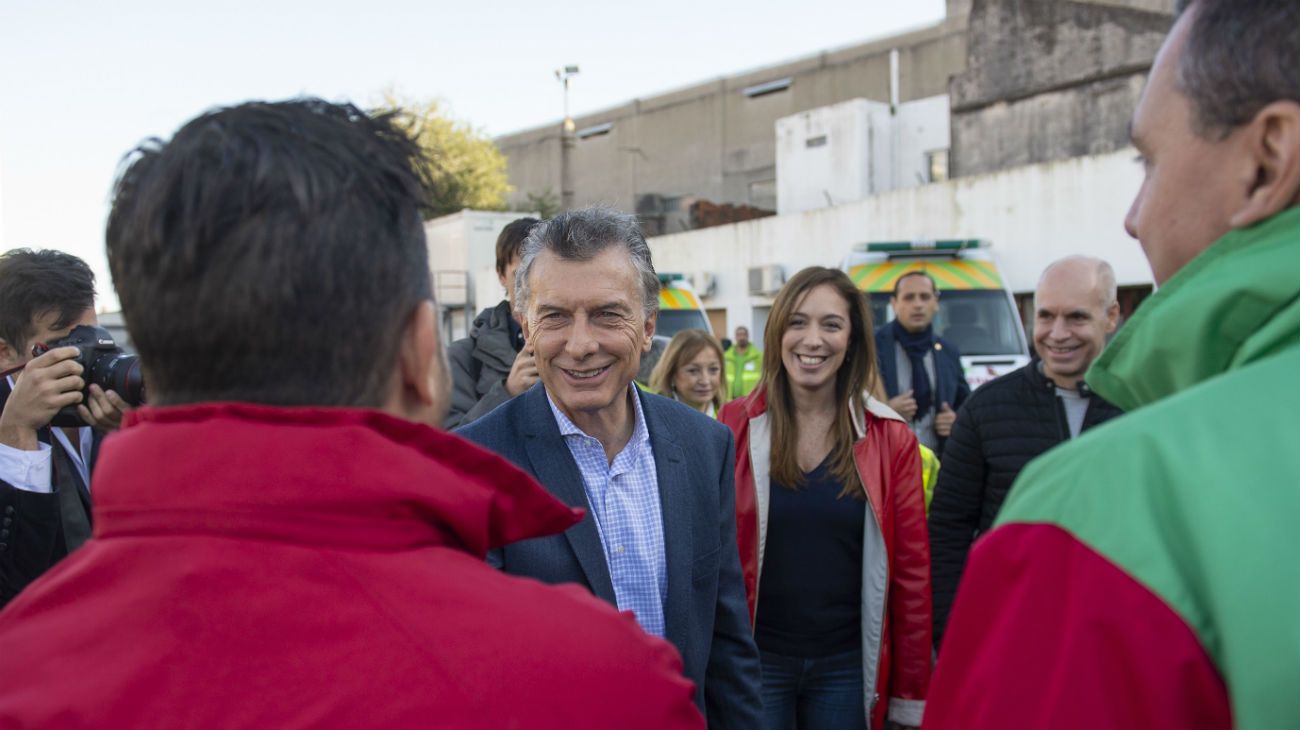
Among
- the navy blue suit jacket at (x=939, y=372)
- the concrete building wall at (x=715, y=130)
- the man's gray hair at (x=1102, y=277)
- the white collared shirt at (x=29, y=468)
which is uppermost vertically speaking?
the concrete building wall at (x=715, y=130)

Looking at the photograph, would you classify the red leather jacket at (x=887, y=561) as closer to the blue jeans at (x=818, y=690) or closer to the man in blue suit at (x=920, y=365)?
the blue jeans at (x=818, y=690)

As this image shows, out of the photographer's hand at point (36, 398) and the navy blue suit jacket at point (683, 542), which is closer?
the navy blue suit jacket at point (683, 542)

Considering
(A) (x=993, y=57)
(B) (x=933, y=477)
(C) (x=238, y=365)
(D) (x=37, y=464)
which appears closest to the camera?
(C) (x=238, y=365)

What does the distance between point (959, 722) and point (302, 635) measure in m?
0.66

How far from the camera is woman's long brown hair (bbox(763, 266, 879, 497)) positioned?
345 cm

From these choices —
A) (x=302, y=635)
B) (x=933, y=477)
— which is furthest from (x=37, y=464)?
(x=933, y=477)

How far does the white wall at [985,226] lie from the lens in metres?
14.9

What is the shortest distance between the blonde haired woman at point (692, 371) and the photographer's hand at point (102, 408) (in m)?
3.51

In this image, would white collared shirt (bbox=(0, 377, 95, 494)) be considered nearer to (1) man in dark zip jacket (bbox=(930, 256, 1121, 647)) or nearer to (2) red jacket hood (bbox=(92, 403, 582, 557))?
(2) red jacket hood (bbox=(92, 403, 582, 557))

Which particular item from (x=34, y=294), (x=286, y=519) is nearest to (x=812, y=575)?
(x=286, y=519)

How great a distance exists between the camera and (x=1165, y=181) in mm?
1150

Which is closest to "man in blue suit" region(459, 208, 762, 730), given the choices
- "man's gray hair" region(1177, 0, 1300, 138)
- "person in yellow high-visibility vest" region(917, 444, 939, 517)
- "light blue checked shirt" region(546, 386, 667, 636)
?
"light blue checked shirt" region(546, 386, 667, 636)

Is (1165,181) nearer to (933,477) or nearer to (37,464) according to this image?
(37,464)

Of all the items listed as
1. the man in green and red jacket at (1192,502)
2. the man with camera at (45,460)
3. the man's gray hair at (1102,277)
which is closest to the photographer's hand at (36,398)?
the man with camera at (45,460)
